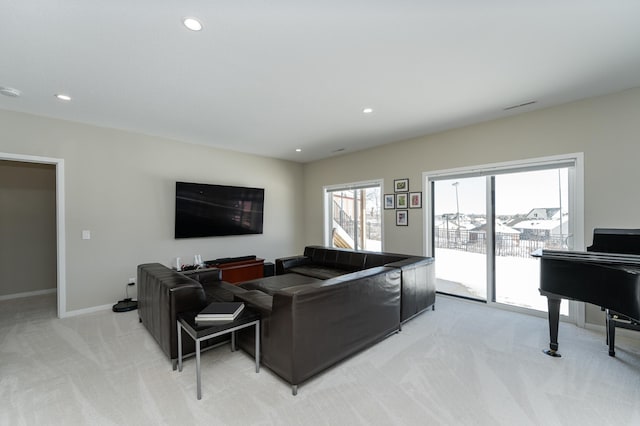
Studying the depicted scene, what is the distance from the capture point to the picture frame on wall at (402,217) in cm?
480

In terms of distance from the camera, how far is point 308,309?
2.07 metres

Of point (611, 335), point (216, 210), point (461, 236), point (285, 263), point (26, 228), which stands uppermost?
point (216, 210)

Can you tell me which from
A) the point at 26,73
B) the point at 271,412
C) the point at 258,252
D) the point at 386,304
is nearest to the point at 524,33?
the point at 386,304

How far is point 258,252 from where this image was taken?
5.84 metres

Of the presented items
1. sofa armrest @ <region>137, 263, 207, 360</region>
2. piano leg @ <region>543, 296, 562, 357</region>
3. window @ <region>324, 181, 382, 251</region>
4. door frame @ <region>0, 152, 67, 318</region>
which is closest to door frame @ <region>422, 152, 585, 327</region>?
piano leg @ <region>543, 296, 562, 357</region>

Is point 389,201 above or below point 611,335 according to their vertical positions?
above

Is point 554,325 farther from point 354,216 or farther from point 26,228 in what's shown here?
point 26,228

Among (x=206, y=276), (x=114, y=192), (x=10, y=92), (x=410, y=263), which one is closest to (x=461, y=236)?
(x=410, y=263)

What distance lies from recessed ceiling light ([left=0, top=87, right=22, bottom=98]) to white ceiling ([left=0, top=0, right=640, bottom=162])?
0.21ft

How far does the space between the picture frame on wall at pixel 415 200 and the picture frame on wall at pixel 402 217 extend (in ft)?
0.52

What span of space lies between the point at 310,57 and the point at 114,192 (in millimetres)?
3730

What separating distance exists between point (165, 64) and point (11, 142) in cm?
277

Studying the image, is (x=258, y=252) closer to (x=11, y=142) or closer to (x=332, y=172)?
(x=332, y=172)

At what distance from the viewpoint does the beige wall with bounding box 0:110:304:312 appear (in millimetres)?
3629
